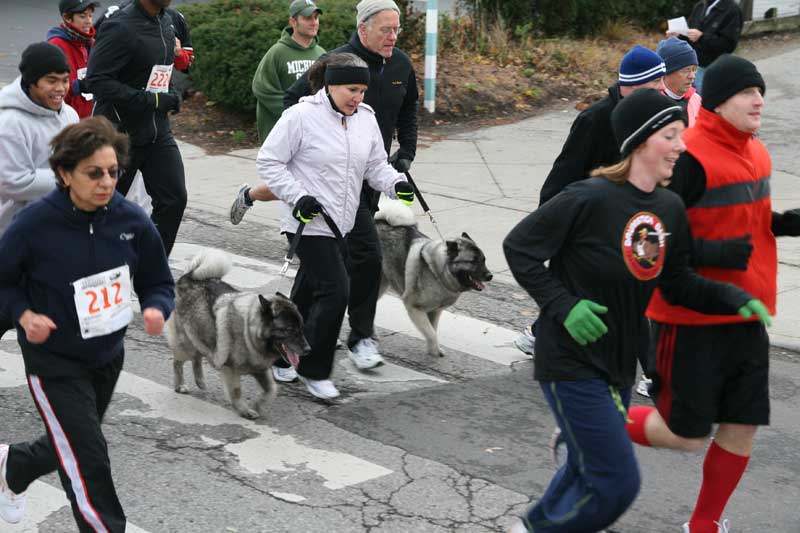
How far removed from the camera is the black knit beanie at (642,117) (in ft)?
14.4

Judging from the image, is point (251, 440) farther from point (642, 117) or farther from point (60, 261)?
point (642, 117)

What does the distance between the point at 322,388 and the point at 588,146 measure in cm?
200

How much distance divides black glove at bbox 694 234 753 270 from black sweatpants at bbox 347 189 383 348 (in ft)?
8.76

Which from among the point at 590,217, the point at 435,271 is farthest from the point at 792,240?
the point at 590,217

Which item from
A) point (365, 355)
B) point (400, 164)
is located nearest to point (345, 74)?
point (400, 164)

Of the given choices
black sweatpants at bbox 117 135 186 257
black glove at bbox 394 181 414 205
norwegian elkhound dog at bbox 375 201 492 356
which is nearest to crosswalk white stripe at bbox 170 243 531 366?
norwegian elkhound dog at bbox 375 201 492 356

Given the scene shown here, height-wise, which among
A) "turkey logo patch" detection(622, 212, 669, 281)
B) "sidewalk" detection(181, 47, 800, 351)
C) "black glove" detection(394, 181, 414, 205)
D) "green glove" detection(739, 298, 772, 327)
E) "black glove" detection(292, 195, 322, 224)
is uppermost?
"turkey logo patch" detection(622, 212, 669, 281)

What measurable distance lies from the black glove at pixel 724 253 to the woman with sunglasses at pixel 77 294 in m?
2.11

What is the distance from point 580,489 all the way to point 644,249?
2.92ft

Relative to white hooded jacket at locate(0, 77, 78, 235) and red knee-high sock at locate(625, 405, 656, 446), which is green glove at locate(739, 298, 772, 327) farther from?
white hooded jacket at locate(0, 77, 78, 235)

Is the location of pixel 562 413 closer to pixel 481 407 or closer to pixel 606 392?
pixel 606 392

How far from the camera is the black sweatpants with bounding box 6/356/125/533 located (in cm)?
428

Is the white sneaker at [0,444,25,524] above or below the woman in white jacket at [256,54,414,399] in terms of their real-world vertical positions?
below

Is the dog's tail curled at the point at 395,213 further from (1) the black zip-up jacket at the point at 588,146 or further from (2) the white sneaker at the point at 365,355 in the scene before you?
(1) the black zip-up jacket at the point at 588,146
